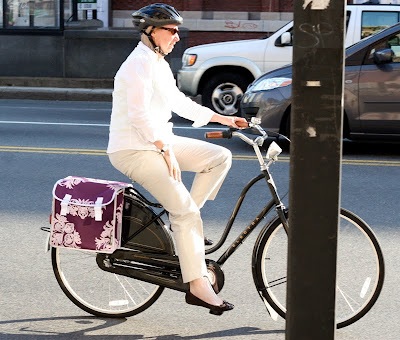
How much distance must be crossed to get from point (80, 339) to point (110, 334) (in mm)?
170

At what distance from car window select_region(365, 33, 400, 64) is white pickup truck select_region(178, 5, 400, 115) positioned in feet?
11.9

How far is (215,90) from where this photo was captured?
15.0m

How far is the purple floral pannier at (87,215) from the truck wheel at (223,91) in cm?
980

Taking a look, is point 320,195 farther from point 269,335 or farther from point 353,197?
point 353,197

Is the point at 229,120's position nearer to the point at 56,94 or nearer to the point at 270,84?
the point at 270,84

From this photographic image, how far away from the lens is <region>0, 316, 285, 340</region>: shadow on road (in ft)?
16.5

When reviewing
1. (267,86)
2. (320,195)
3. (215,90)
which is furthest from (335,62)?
(215,90)

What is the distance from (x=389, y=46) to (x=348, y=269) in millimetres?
6455

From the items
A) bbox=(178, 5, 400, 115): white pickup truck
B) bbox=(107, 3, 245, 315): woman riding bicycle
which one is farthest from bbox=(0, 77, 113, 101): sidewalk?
bbox=(107, 3, 245, 315): woman riding bicycle

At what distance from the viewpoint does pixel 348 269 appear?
5121 mm

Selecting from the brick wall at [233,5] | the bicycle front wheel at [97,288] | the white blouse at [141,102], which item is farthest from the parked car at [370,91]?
the brick wall at [233,5]

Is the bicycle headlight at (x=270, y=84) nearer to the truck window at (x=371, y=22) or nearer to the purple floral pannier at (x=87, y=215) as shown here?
the truck window at (x=371, y=22)

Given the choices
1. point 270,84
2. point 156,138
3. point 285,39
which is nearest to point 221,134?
point 156,138

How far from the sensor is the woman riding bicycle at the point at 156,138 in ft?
15.8
